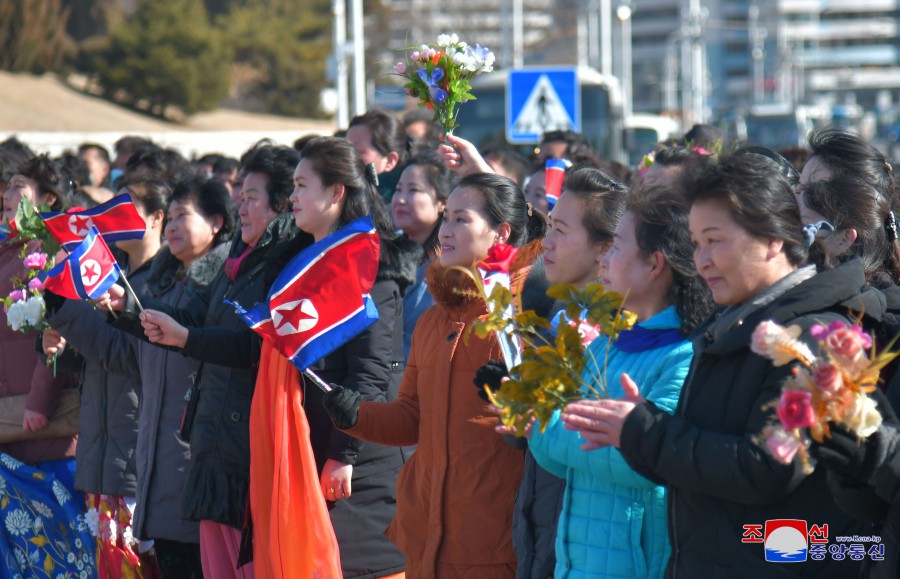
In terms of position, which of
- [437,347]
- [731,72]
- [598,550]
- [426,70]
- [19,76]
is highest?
[731,72]

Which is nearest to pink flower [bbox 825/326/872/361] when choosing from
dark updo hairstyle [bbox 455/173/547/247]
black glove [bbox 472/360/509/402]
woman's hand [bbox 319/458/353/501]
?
black glove [bbox 472/360/509/402]

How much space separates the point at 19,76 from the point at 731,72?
92.6 meters

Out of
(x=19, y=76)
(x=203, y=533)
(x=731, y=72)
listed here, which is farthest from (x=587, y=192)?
(x=731, y=72)

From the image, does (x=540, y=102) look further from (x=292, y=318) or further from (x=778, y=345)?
(x=778, y=345)

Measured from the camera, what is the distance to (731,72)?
11844cm

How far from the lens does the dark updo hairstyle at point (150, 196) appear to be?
6.10 metres

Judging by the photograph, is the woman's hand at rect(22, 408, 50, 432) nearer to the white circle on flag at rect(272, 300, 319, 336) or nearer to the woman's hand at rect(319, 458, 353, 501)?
the woman's hand at rect(319, 458, 353, 501)

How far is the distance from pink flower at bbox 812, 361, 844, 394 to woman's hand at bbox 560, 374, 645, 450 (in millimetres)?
555

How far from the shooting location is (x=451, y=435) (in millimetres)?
4070

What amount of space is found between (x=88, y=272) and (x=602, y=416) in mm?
2567

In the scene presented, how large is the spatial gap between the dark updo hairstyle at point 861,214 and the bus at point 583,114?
13.4 meters

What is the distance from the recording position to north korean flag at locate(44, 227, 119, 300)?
4.75m

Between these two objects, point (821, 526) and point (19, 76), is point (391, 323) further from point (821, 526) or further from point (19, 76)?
point (19, 76)

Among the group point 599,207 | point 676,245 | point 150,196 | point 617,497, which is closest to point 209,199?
point 150,196
